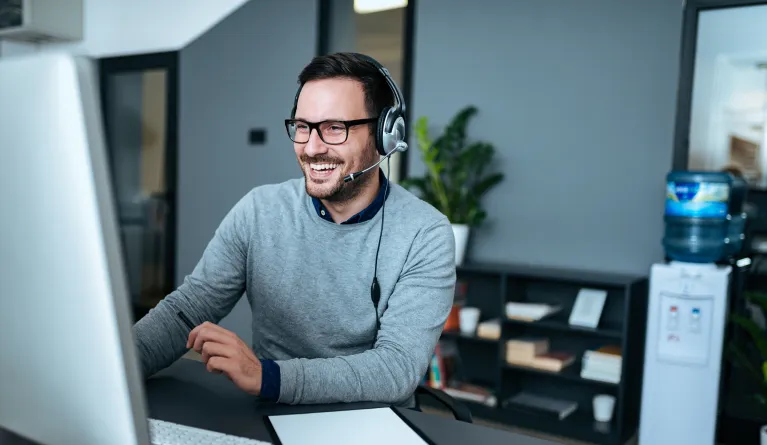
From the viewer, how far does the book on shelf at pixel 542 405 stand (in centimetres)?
318

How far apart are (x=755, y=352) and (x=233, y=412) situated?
2908mm

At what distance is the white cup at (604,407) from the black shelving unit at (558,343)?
1.2 inches

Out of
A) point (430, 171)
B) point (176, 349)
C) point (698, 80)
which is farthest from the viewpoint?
point (430, 171)

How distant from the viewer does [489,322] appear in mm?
3445

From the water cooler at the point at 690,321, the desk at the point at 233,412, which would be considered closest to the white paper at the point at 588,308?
the water cooler at the point at 690,321

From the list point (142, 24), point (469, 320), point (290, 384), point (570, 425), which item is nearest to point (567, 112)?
point (469, 320)

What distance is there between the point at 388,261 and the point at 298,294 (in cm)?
21

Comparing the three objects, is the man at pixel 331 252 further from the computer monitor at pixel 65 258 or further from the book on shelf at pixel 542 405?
the book on shelf at pixel 542 405

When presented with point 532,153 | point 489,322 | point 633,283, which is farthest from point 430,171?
point 633,283

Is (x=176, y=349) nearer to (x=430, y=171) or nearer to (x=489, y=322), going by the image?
(x=489, y=322)

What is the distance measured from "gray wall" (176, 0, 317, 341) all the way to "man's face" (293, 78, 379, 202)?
289cm

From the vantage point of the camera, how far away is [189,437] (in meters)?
0.87

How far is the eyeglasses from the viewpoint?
4.74 feet

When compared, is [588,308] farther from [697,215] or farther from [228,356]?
[228,356]
